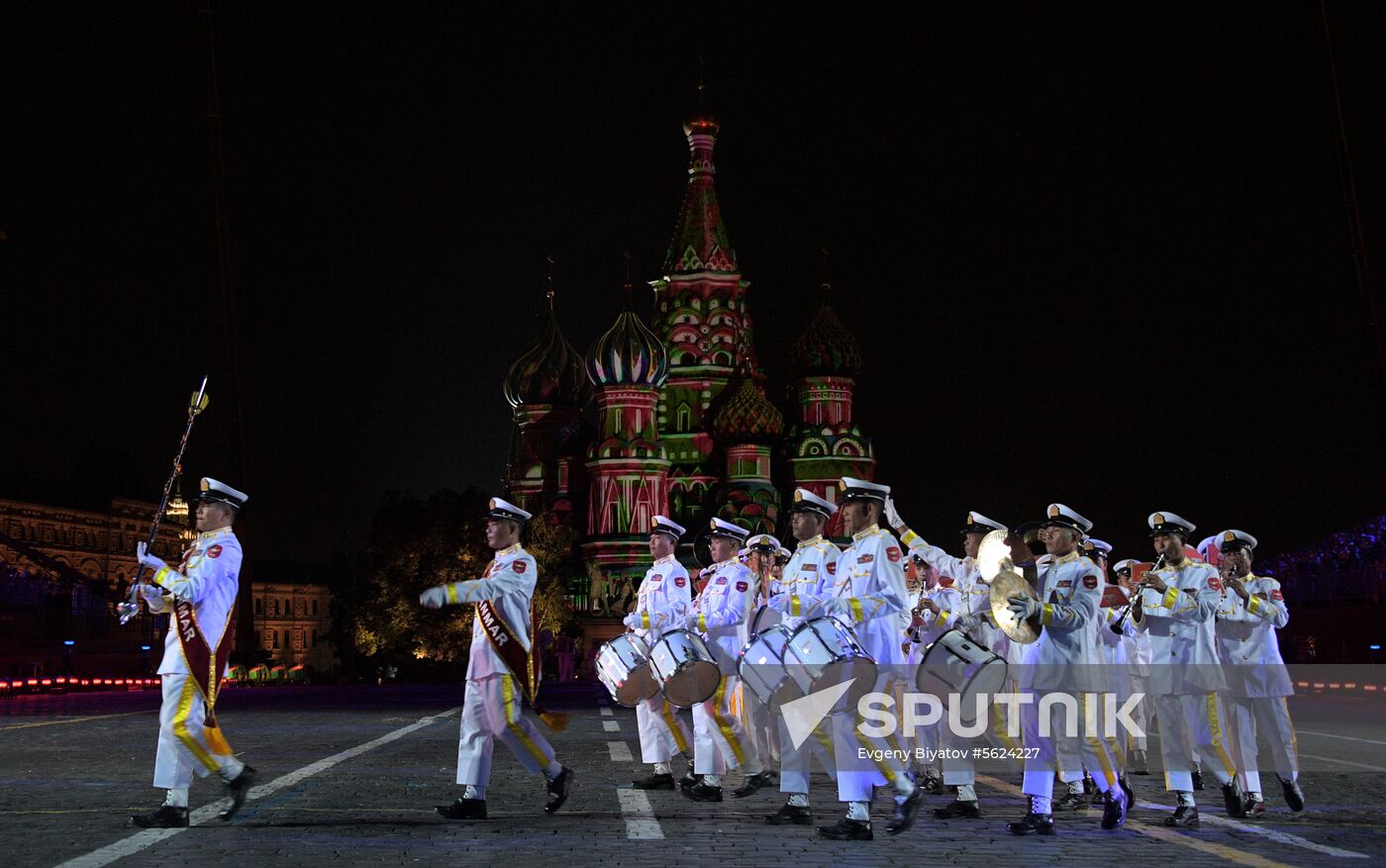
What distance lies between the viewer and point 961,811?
12.6 metres

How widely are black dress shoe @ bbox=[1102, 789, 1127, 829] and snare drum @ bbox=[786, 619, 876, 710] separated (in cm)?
182

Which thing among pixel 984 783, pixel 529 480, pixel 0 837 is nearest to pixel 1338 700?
pixel 984 783

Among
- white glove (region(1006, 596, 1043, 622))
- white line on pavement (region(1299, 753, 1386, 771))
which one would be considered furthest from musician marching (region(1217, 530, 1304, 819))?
white line on pavement (region(1299, 753, 1386, 771))

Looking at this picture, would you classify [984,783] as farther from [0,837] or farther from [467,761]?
[0,837]

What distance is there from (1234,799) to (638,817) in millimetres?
4316

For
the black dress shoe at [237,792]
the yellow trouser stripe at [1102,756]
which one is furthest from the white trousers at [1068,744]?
the black dress shoe at [237,792]

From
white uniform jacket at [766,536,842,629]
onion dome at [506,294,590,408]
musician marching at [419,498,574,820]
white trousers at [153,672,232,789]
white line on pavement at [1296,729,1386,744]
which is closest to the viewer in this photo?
white trousers at [153,672,232,789]

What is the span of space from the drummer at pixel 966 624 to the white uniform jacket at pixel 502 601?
301 cm

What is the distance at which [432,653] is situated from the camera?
2751 inches

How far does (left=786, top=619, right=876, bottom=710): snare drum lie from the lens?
11.2m

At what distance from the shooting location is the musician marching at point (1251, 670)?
12.9 m

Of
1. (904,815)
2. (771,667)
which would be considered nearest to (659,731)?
(771,667)

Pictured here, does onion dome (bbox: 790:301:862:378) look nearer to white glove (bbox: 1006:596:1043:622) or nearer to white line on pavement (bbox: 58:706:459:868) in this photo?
white line on pavement (bbox: 58:706:459:868)

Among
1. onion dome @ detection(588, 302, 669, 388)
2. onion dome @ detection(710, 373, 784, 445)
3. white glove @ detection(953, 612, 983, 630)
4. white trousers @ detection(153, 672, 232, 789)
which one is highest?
onion dome @ detection(588, 302, 669, 388)
